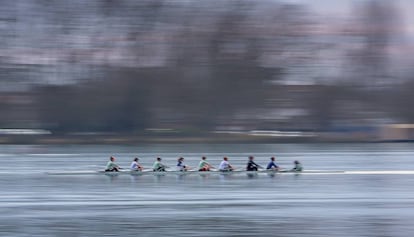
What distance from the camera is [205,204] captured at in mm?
21750

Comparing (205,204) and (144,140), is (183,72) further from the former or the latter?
(205,204)

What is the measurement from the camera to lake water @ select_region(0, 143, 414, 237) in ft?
59.7

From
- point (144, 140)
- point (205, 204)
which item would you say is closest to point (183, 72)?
point (144, 140)

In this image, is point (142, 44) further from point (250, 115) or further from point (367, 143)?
point (367, 143)

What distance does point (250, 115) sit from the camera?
68875 mm

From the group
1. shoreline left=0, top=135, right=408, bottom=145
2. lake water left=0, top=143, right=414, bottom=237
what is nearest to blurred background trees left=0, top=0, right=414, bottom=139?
shoreline left=0, top=135, right=408, bottom=145

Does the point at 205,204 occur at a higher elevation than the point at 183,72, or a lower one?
lower

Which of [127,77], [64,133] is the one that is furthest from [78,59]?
[64,133]

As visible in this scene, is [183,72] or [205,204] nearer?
[205,204]

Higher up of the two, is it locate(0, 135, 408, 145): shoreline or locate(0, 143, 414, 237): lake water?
locate(0, 135, 408, 145): shoreline

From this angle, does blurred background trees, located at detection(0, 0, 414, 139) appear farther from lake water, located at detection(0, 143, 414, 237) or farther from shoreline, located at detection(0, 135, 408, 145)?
lake water, located at detection(0, 143, 414, 237)

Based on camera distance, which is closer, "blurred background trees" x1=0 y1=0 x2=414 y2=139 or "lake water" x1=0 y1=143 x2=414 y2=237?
"lake water" x1=0 y1=143 x2=414 y2=237

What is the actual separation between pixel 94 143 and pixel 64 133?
173 inches

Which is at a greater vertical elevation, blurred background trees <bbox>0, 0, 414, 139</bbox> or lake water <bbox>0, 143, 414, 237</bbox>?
blurred background trees <bbox>0, 0, 414, 139</bbox>
